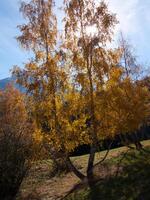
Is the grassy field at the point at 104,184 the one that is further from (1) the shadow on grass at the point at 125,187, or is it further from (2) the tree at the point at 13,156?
(2) the tree at the point at 13,156

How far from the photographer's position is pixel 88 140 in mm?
17172

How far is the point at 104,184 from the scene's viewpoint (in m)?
14.2

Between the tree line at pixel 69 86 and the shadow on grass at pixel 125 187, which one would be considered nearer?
the shadow on grass at pixel 125 187

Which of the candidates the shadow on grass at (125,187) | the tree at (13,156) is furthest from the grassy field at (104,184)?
the tree at (13,156)

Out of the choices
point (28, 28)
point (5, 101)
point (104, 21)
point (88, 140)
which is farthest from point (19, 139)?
point (5, 101)

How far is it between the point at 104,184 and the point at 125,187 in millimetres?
1422

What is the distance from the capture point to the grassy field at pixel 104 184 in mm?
12555

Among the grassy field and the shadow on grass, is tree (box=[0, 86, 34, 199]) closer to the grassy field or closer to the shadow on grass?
the grassy field

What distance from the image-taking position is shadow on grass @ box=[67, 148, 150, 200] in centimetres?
1203

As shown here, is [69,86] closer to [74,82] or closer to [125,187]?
[74,82]

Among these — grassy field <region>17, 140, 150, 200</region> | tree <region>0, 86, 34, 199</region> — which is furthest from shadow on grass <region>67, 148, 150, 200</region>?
tree <region>0, 86, 34, 199</region>

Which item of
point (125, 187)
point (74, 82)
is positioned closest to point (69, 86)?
point (74, 82)

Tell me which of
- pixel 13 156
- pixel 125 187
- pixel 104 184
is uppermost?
pixel 13 156

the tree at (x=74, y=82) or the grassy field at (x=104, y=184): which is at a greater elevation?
the tree at (x=74, y=82)
